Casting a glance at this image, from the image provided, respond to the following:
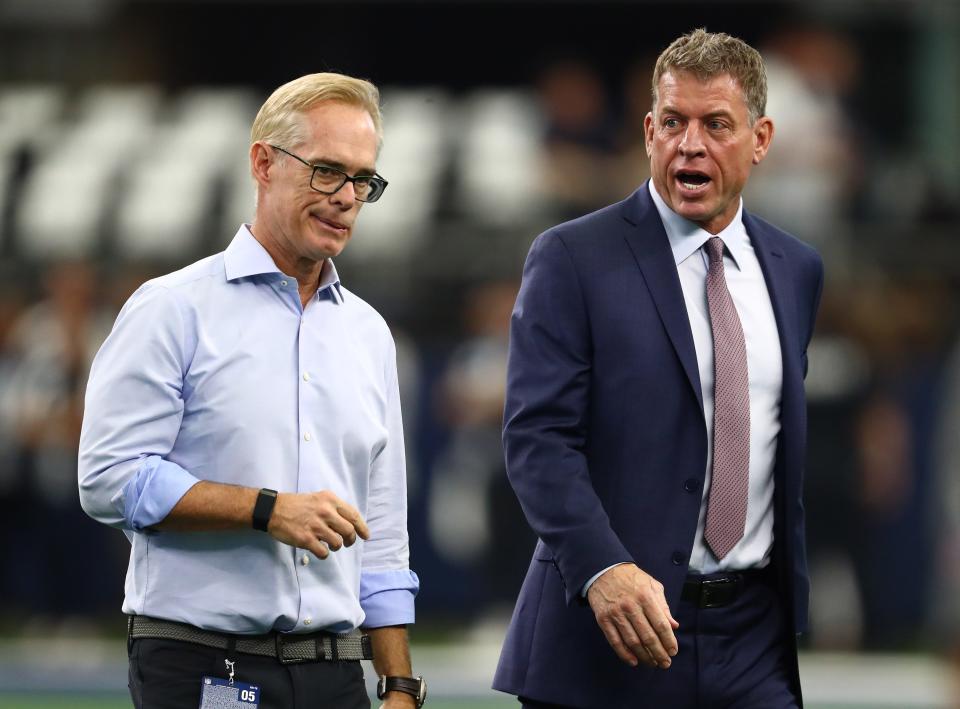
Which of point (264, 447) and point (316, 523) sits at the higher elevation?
point (264, 447)

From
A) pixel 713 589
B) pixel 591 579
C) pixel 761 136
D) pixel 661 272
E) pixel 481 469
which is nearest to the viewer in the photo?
pixel 591 579

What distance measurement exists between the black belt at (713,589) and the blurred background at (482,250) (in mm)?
4312

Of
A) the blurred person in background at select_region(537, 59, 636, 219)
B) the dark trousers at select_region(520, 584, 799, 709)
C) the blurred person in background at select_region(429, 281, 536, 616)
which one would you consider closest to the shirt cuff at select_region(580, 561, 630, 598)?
the dark trousers at select_region(520, 584, 799, 709)

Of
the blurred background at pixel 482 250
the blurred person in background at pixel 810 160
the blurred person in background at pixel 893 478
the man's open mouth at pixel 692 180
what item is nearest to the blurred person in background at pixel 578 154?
the blurred background at pixel 482 250

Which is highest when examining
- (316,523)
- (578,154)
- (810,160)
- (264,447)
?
(578,154)

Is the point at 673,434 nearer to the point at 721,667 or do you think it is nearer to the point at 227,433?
the point at 721,667

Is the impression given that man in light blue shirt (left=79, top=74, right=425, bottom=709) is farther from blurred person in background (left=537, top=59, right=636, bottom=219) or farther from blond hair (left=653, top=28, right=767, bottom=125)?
blurred person in background (left=537, top=59, right=636, bottom=219)

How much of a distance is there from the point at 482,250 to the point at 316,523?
32.7ft

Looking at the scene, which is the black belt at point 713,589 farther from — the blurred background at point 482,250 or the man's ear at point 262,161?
the blurred background at point 482,250

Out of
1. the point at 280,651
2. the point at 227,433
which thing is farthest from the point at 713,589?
the point at 227,433

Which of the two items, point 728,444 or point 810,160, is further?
point 810,160

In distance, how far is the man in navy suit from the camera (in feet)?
13.0

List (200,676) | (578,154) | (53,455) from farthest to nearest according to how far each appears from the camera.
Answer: (578,154) → (53,455) → (200,676)

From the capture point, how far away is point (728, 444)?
4.01 meters
